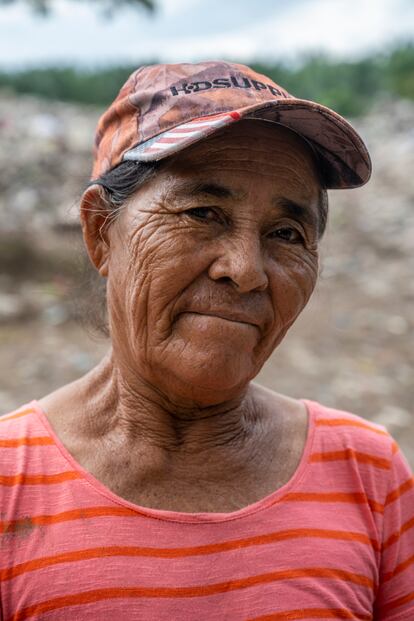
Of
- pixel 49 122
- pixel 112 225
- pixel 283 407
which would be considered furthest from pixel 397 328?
pixel 49 122

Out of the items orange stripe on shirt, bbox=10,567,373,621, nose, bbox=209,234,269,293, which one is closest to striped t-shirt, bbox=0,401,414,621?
orange stripe on shirt, bbox=10,567,373,621

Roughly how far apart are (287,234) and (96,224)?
45 centimetres

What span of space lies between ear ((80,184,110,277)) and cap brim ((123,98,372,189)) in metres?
0.15

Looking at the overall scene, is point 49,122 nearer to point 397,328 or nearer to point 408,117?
point 408,117

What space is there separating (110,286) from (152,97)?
425 millimetres

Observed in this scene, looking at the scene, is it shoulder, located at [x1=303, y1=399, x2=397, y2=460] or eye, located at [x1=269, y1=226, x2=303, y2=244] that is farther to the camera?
shoulder, located at [x1=303, y1=399, x2=397, y2=460]

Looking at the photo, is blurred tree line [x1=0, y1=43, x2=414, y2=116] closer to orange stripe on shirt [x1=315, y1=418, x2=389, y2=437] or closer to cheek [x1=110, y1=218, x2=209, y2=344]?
orange stripe on shirt [x1=315, y1=418, x2=389, y2=437]

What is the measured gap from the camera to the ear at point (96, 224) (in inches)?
61.6

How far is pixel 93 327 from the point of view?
191cm

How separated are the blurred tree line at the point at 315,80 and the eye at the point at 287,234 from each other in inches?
497

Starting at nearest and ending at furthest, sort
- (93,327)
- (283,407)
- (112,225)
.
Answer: (112,225) → (283,407) → (93,327)

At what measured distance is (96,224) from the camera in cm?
160

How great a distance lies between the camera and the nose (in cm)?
135

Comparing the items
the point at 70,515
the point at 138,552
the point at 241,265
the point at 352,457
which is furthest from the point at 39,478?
the point at 352,457
